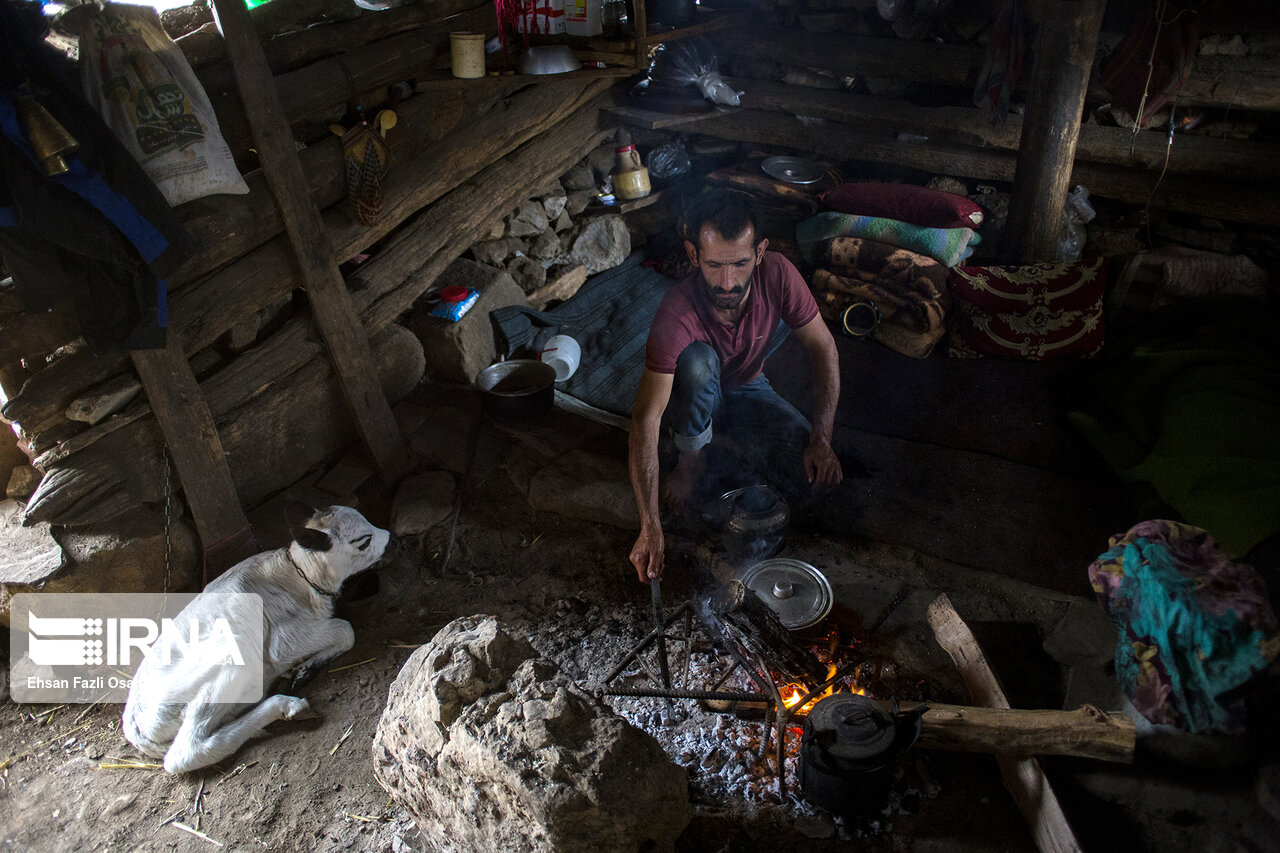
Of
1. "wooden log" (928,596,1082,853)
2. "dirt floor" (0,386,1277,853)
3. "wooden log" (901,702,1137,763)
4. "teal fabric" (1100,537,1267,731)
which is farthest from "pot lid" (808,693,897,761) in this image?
"teal fabric" (1100,537,1267,731)

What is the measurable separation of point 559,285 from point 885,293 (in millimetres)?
2413

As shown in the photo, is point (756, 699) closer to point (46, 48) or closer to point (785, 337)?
point (785, 337)

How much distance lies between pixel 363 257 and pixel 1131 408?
4449 millimetres

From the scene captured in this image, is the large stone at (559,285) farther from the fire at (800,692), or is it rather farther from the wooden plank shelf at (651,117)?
the fire at (800,692)

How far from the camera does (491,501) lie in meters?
4.58

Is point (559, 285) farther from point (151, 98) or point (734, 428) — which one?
point (151, 98)

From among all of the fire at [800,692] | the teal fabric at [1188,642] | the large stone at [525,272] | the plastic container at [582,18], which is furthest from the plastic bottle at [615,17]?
the teal fabric at [1188,642]

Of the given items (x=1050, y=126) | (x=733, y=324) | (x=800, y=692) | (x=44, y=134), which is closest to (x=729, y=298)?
(x=733, y=324)

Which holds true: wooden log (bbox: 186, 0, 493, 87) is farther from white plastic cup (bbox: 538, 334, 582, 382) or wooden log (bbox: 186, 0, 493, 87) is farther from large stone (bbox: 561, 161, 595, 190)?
white plastic cup (bbox: 538, 334, 582, 382)

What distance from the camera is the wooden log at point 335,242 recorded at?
3381 millimetres

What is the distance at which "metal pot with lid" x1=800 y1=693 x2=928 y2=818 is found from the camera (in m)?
2.53

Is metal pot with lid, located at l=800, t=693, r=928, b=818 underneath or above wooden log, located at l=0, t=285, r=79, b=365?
underneath

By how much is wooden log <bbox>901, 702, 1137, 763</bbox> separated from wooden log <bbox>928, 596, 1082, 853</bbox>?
103 millimetres

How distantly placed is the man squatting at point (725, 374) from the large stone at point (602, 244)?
94.3 inches
